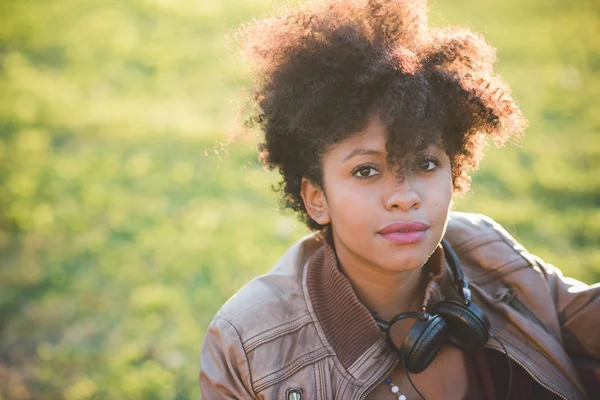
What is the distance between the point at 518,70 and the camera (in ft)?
29.7

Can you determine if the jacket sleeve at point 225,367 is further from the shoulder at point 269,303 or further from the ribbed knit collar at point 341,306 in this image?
the ribbed knit collar at point 341,306

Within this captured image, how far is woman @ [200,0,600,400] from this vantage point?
252 centimetres

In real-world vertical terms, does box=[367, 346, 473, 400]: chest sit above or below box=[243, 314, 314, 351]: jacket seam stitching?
below

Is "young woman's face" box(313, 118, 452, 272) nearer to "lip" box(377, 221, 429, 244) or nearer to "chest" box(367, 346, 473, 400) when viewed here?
"lip" box(377, 221, 429, 244)

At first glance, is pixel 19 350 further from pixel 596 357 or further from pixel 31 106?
pixel 31 106

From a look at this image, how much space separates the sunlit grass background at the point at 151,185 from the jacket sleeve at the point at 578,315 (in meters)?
1.47

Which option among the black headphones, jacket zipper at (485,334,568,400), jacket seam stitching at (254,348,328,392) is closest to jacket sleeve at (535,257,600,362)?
jacket zipper at (485,334,568,400)

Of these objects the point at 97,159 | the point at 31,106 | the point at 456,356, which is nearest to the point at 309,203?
the point at 456,356

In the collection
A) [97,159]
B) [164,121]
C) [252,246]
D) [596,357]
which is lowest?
[596,357]

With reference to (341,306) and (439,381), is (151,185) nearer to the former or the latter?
(341,306)

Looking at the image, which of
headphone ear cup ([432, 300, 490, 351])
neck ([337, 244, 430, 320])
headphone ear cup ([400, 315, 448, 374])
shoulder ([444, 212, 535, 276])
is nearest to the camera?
headphone ear cup ([400, 315, 448, 374])

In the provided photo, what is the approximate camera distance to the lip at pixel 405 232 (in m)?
2.51

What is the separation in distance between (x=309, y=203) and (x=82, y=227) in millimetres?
3318

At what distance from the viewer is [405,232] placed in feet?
8.28
